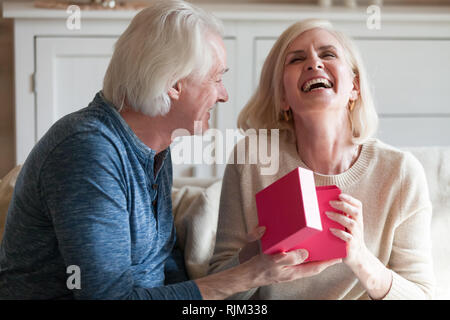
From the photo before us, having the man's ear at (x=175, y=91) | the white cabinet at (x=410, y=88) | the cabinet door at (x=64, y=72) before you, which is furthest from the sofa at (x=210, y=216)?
the white cabinet at (x=410, y=88)

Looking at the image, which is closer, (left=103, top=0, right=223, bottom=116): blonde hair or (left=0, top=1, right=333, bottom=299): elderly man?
(left=0, top=1, right=333, bottom=299): elderly man

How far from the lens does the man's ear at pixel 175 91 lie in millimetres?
1133

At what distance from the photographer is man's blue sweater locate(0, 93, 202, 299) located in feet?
3.20

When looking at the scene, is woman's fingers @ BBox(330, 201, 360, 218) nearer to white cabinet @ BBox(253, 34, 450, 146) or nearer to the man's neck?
the man's neck

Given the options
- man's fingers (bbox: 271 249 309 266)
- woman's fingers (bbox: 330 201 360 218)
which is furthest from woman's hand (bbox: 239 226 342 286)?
woman's fingers (bbox: 330 201 360 218)

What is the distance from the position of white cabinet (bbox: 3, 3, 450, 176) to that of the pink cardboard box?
43.8 inches

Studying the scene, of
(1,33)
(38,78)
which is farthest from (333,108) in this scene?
(1,33)

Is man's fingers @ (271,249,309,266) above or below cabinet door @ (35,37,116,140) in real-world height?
below

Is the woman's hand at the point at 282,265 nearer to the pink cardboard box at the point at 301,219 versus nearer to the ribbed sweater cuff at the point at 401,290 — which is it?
the pink cardboard box at the point at 301,219

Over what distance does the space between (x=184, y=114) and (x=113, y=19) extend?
3.45 ft

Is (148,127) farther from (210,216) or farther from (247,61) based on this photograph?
(247,61)

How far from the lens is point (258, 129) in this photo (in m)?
1.41

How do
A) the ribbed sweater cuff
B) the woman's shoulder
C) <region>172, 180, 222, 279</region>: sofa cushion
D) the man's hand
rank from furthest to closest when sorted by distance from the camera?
1. <region>172, 180, 222, 279</region>: sofa cushion
2. the woman's shoulder
3. the ribbed sweater cuff
4. the man's hand
